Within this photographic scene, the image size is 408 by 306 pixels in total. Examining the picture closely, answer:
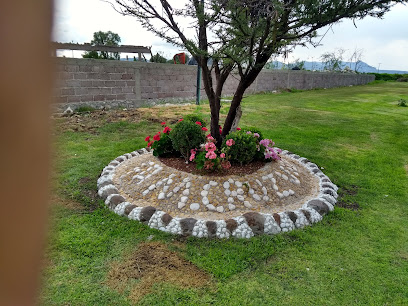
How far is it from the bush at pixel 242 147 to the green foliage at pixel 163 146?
952mm

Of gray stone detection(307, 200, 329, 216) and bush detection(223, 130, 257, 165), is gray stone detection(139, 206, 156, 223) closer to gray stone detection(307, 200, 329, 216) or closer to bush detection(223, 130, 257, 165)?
bush detection(223, 130, 257, 165)

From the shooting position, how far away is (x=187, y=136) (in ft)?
13.5

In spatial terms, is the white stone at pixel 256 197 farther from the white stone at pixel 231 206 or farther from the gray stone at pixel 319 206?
the gray stone at pixel 319 206

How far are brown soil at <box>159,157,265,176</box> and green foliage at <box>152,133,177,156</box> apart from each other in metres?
0.09

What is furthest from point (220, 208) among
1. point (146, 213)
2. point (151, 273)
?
point (151, 273)

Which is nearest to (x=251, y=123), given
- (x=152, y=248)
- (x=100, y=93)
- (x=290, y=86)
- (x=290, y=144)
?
(x=290, y=144)

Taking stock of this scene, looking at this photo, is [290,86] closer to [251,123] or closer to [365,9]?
[251,123]

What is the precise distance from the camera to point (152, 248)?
2.93 metres

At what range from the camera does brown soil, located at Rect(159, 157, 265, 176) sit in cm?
393

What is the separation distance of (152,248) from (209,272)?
0.64 m

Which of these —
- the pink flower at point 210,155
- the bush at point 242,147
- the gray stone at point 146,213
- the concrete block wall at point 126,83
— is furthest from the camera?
the concrete block wall at point 126,83

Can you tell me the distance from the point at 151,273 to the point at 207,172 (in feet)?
5.34

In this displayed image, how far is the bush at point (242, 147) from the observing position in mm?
4066

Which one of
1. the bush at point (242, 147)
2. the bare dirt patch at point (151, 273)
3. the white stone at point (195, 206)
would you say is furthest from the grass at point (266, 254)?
the bush at point (242, 147)
